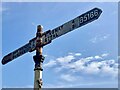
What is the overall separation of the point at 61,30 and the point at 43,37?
136 cm

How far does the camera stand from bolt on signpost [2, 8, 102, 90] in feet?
56.7

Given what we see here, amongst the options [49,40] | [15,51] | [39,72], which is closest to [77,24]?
[49,40]

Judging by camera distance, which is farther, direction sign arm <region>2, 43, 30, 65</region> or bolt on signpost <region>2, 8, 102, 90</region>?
direction sign arm <region>2, 43, 30, 65</region>

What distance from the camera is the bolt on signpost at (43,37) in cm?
1727

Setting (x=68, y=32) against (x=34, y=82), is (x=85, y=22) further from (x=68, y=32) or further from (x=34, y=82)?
(x=34, y=82)

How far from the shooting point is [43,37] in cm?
1928

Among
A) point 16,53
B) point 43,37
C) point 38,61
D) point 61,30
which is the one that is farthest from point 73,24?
point 16,53

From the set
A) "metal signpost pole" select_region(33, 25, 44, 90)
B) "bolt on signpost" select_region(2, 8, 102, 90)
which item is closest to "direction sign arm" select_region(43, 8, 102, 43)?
"bolt on signpost" select_region(2, 8, 102, 90)

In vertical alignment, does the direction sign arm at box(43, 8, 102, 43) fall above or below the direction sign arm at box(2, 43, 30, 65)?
above

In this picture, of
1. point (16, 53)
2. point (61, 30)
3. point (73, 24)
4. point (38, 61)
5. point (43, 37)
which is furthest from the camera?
point (16, 53)

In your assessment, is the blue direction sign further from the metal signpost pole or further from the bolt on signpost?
the metal signpost pole

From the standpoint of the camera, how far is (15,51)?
2095cm

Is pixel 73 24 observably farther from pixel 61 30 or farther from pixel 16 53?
pixel 16 53

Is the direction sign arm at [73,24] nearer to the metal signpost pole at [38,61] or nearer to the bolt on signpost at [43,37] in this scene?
the bolt on signpost at [43,37]
